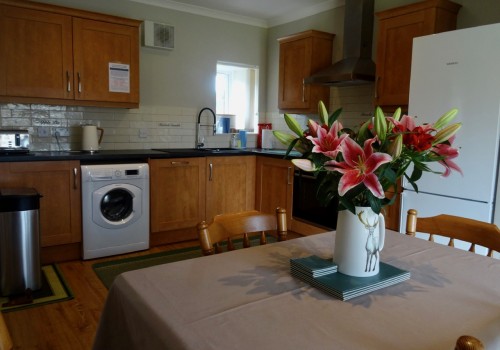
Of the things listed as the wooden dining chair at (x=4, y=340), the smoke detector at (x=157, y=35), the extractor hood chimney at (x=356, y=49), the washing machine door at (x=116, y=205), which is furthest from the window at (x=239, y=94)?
the wooden dining chair at (x=4, y=340)

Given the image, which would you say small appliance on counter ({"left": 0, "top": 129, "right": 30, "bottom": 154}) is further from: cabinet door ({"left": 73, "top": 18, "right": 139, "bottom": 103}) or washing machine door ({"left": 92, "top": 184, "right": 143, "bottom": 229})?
washing machine door ({"left": 92, "top": 184, "right": 143, "bottom": 229})

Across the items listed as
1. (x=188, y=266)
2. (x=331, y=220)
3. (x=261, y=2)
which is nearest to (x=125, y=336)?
(x=188, y=266)

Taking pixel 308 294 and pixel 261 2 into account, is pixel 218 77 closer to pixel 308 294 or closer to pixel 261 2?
pixel 261 2

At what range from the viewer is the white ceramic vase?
1.07m

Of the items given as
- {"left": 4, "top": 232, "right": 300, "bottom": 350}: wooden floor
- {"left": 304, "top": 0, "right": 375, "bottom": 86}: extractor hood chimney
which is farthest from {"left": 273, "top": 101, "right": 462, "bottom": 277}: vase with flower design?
{"left": 304, "top": 0, "right": 375, "bottom": 86}: extractor hood chimney

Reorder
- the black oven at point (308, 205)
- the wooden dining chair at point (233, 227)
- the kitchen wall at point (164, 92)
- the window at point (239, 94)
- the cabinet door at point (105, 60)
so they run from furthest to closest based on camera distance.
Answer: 1. the window at point (239, 94)
2. the kitchen wall at point (164, 92)
3. the black oven at point (308, 205)
4. the cabinet door at point (105, 60)
5. the wooden dining chair at point (233, 227)

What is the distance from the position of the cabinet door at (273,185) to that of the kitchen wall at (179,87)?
83 centimetres

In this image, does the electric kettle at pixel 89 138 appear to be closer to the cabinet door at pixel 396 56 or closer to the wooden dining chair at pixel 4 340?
the cabinet door at pixel 396 56

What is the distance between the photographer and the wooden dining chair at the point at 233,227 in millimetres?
1399

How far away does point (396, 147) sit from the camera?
97 cm

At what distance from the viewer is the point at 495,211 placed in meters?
2.34

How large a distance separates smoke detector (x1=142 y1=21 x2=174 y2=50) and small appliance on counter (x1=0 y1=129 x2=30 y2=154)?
5.10ft

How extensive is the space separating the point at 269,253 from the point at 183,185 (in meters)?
2.62

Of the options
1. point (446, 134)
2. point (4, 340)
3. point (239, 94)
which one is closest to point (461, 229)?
point (446, 134)
